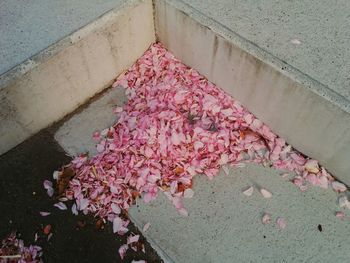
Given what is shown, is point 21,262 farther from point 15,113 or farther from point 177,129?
point 177,129

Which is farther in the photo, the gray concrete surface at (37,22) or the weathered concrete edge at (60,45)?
the gray concrete surface at (37,22)

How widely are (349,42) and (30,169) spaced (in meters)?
2.94

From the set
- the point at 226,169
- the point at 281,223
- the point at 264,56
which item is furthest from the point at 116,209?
the point at 264,56

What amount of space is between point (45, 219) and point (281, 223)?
1.90 metres

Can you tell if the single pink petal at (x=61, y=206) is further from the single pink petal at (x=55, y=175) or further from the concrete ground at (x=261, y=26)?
the concrete ground at (x=261, y=26)

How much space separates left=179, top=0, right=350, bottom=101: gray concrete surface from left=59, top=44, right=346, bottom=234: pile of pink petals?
2.26 feet

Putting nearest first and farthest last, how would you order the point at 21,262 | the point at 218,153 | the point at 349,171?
the point at 21,262 → the point at 349,171 → the point at 218,153

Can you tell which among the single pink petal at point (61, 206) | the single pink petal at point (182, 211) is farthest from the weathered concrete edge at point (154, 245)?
the single pink petal at point (61, 206)

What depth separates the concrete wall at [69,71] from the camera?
9.73ft

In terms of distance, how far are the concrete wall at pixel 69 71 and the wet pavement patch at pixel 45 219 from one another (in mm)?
217

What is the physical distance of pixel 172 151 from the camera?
10.2ft

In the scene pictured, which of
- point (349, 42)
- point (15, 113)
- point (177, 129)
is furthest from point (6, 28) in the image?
point (349, 42)

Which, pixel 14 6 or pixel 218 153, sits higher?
pixel 14 6

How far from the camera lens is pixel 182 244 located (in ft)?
9.14
